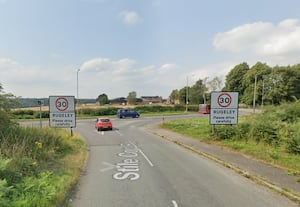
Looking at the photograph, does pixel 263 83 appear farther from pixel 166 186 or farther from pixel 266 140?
pixel 166 186

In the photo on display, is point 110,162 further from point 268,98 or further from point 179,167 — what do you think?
point 268,98

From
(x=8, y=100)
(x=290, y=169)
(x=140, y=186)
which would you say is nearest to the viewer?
(x=140, y=186)

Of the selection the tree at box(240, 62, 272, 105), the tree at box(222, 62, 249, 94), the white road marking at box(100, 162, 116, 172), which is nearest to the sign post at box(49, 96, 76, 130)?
the white road marking at box(100, 162, 116, 172)

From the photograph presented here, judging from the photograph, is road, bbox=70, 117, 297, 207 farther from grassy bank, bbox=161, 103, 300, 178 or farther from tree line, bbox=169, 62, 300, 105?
tree line, bbox=169, 62, 300, 105

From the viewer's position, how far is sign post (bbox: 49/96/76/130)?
15617mm

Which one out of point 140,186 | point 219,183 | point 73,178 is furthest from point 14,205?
point 219,183

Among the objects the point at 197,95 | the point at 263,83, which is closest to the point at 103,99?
the point at 197,95

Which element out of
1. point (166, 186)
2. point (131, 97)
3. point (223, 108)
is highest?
point (131, 97)

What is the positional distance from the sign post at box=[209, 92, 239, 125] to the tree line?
141 feet

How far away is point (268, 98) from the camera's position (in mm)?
66250

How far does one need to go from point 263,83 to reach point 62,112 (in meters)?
54.4

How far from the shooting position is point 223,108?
15.9 meters

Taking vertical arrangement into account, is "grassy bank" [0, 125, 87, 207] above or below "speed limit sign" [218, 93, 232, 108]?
below

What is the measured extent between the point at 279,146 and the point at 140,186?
26.8 feet
